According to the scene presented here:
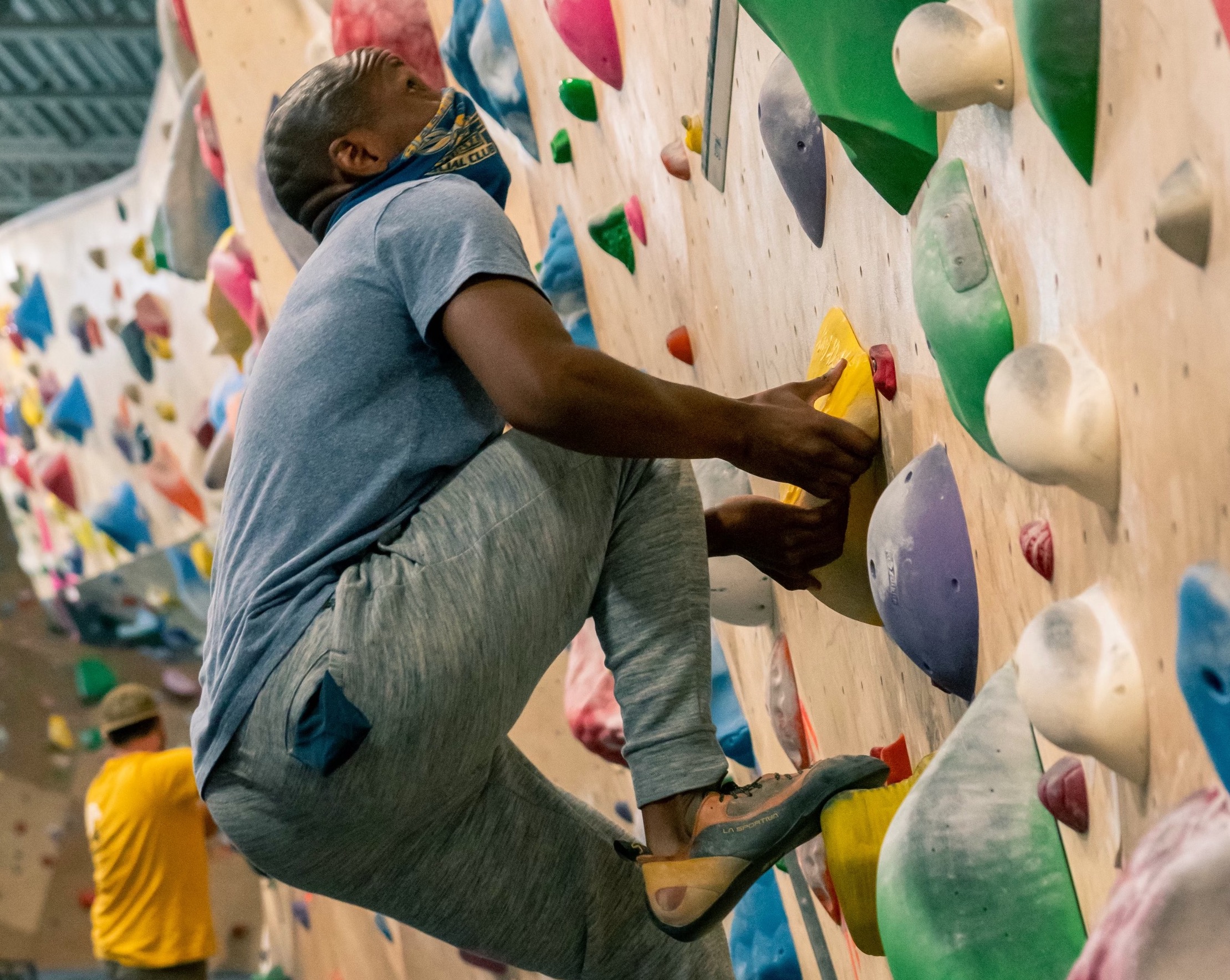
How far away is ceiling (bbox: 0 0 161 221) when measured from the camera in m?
8.18

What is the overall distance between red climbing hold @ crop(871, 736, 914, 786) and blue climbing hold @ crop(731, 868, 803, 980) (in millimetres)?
711

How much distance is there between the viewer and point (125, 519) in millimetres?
5492

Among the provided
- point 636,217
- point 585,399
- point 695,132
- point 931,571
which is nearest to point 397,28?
point 636,217

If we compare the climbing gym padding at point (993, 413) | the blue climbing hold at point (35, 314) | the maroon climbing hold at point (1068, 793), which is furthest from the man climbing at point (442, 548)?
the blue climbing hold at point (35, 314)

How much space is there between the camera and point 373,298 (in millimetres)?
1131

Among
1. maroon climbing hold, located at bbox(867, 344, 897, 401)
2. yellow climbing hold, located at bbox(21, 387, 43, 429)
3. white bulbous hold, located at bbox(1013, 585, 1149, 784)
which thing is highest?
maroon climbing hold, located at bbox(867, 344, 897, 401)

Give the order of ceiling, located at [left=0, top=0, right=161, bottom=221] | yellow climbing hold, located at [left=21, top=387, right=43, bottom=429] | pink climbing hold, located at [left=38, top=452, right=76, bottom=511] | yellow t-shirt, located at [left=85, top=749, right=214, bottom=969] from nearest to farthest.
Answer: yellow t-shirt, located at [left=85, top=749, right=214, bottom=969] < pink climbing hold, located at [left=38, top=452, right=76, bottom=511] < yellow climbing hold, located at [left=21, top=387, right=43, bottom=429] < ceiling, located at [left=0, top=0, right=161, bottom=221]

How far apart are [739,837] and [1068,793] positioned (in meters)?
0.30

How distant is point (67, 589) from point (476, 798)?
18.2 feet

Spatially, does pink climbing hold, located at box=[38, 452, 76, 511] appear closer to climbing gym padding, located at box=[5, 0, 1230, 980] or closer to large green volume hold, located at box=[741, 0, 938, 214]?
climbing gym padding, located at box=[5, 0, 1230, 980]

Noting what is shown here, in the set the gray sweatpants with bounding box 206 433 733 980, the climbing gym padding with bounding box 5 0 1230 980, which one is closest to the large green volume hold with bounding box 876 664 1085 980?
the climbing gym padding with bounding box 5 0 1230 980

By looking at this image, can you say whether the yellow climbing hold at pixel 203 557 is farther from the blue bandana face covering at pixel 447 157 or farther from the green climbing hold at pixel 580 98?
the blue bandana face covering at pixel 447 157

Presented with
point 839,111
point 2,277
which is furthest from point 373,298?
point 2,277

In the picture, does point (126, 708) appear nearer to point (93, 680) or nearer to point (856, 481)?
point (856, 481)
